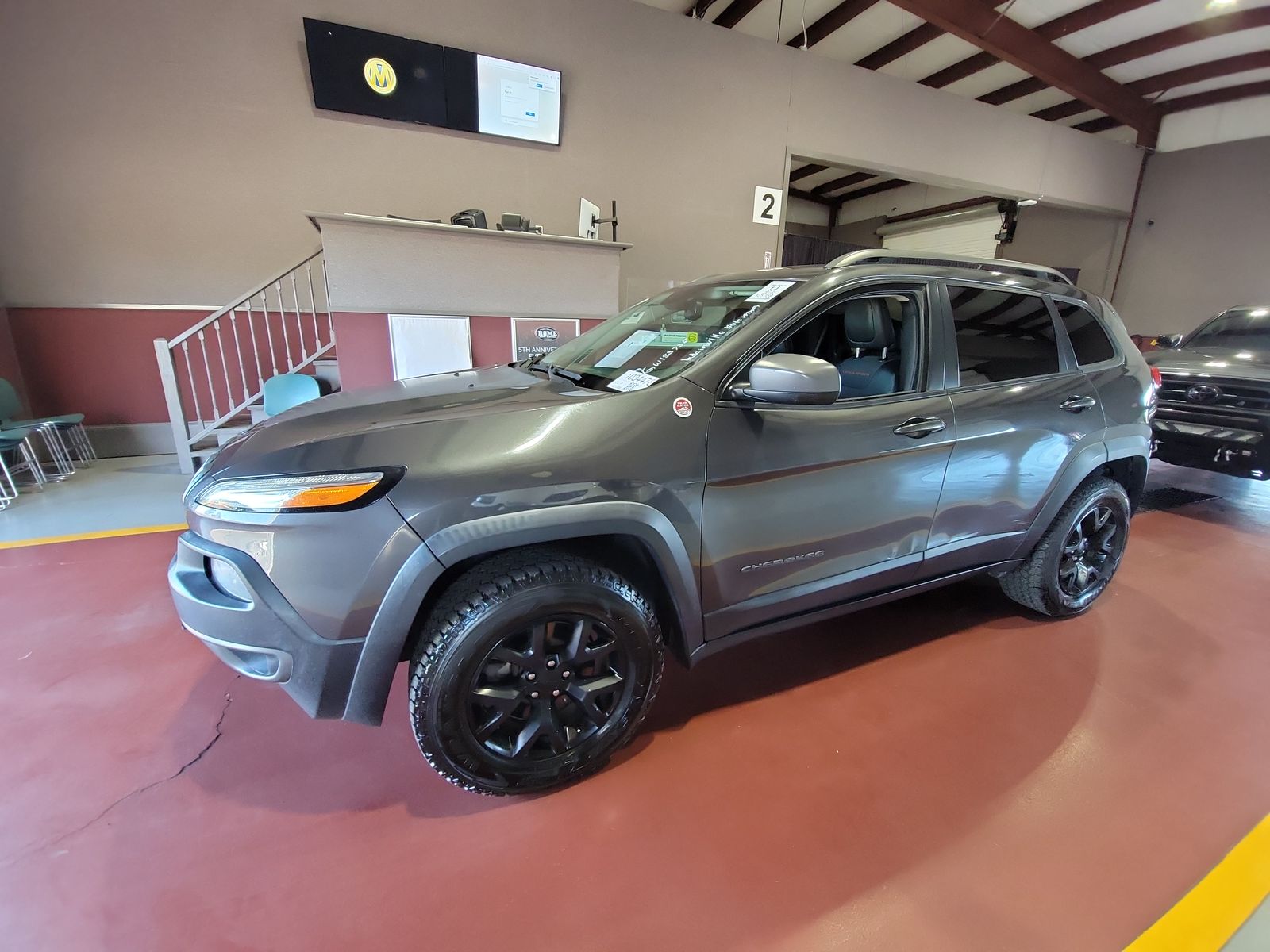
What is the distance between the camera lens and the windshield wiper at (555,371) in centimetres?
170

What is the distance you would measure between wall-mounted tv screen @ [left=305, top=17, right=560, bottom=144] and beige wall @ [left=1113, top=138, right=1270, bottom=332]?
9690 mm

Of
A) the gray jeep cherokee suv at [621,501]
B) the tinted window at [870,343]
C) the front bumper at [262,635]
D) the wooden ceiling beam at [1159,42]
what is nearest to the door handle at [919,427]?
the gray jeep cherokee suv at [621,501]

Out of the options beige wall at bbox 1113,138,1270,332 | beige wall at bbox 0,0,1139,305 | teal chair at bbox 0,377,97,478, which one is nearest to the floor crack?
teal chair at bbox 0,377,97,478

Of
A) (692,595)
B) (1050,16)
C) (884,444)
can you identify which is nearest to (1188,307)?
(1050,16)

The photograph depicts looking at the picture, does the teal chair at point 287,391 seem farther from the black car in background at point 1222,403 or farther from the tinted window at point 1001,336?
the black car in background at point 1222,403

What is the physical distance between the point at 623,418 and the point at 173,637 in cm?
207

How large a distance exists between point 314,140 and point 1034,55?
7.93m

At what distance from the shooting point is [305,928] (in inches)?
43.8

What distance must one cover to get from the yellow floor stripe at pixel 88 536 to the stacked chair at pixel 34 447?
89 cm

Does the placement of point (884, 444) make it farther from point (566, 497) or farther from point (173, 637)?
point (173, 637)

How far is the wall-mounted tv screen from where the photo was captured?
4.49 meters

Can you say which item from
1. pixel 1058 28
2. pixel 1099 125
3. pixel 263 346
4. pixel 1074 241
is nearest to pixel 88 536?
pixel 263 346

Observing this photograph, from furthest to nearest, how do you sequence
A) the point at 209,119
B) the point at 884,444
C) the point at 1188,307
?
the point at 1188,307
the point at 209,119
the point at 884,444

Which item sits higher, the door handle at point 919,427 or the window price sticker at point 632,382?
the window price sticker at point 632,382
